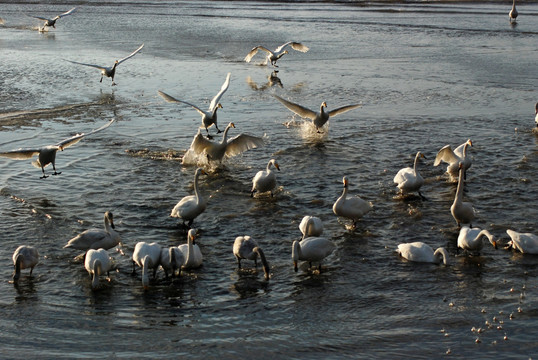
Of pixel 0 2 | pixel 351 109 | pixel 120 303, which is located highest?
pixel 0 2

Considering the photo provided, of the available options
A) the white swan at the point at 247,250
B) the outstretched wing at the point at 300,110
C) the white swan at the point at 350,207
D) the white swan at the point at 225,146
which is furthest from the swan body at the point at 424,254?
the outstretched wing at the point at 300,110

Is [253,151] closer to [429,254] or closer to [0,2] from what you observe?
[429,254]

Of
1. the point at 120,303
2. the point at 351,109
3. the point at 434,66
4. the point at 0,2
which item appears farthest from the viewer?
the point at 0,2

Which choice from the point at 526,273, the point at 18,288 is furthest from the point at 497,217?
the point at 18,288

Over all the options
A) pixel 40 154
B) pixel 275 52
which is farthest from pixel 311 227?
pixel 275 52

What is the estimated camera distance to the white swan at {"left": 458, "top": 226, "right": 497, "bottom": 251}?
382 inches

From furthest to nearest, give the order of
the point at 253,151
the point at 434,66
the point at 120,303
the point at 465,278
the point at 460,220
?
the point at 434,66 → the point at 253,151 → the point at 460,220 → the point at 465,278 → the point at 120,303

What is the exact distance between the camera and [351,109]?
1805 centimetres

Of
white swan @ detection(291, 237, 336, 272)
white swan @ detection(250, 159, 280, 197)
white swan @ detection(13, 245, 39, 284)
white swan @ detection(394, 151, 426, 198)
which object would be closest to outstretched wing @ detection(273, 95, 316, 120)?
white swan @ detection(250, 159, 280, 197)

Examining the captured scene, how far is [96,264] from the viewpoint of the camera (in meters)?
8.83

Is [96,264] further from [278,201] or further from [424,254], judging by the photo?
[278,201]

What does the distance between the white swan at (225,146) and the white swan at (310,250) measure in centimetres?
532

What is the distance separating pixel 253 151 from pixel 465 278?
7401 millimetres

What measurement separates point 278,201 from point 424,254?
11.4 feet
